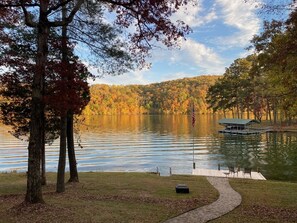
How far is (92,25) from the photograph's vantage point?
42.6ft

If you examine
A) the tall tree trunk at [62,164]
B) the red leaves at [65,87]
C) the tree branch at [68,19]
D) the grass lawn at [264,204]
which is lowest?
the grass lawn at [264,204]

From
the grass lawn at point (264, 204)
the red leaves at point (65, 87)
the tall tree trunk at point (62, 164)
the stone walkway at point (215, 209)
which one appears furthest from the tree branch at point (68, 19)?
the grass lawn at point (264, 204)

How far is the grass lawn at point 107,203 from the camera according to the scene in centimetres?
957

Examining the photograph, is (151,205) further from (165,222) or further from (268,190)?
(268,190)

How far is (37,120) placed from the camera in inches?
398

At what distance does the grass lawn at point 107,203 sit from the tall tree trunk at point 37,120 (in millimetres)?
617

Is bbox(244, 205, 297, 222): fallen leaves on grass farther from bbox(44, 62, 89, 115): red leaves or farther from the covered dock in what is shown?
the covered dock

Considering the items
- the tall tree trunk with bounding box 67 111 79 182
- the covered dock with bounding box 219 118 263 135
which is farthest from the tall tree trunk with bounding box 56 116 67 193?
the covered dock with bounding box 219 118 263 135

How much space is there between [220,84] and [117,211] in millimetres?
80604

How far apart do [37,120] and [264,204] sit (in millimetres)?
9365

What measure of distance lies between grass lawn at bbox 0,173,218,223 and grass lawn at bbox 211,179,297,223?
4.99ft

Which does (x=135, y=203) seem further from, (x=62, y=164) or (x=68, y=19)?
(x=68, y=19)

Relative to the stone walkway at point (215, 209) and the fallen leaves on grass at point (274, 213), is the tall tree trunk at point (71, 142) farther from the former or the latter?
the fallen leaves on grass at point (274, 213)

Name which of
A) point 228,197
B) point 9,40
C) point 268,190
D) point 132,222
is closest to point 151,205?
point 132,222
